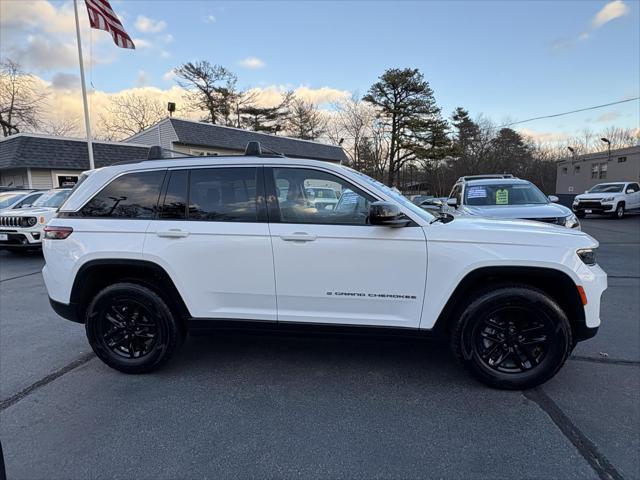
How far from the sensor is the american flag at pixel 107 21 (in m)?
12.1

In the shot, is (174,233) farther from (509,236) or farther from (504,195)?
(504,195)

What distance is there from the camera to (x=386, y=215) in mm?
2834

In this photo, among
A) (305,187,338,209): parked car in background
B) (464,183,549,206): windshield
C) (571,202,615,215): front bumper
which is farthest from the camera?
(571,202,615,215): front bumper

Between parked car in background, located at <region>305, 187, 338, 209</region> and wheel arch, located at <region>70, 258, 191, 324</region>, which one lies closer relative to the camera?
parked car in background, located at <region>305, 187, 338, 209</region>

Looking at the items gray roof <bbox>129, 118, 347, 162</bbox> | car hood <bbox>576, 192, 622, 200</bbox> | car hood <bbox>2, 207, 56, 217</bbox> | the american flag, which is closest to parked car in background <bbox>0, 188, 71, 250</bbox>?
car hood <bbox>2, 207, 56, 217</bbox>

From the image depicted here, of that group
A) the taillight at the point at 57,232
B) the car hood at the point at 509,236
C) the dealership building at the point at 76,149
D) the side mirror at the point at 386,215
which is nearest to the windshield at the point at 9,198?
the dealership building at the point at 76,149

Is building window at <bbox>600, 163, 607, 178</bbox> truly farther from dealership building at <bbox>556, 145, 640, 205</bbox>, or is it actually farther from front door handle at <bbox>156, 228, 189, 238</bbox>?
front door handle at <bbox>156, 228, 189, 238</bbox>

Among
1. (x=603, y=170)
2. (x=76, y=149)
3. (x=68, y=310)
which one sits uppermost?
(x=76, y=149)

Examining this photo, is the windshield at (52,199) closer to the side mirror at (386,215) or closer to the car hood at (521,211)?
the side mirror at (386,215)

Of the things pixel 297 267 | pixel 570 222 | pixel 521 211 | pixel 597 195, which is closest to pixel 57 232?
pixel 297 267

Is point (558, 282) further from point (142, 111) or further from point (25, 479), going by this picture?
point (142, 111)

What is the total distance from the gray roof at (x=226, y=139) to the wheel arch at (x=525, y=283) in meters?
17.3

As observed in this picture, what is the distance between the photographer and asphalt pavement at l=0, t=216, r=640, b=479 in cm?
228

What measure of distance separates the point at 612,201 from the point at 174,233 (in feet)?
74.9
